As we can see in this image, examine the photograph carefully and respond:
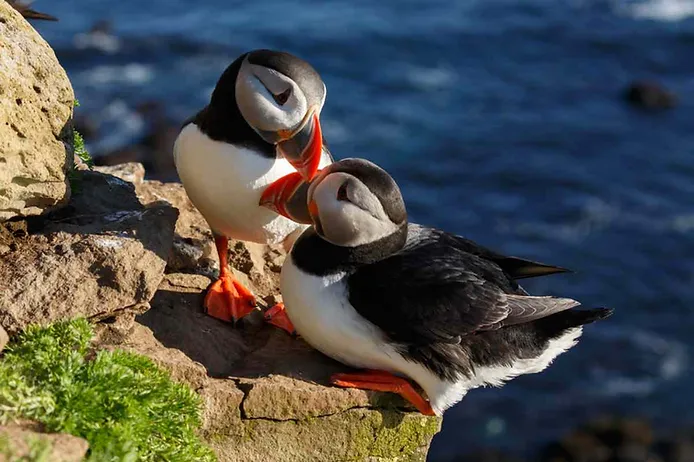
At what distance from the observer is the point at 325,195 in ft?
17.8

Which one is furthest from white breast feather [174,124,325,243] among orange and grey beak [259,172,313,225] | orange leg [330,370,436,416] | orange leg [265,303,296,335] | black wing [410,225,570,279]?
orange leg [330,370,436,416]

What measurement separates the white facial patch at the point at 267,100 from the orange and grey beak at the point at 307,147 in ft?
0.21

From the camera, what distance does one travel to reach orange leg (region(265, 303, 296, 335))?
627 cm

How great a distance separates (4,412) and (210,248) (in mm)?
2922

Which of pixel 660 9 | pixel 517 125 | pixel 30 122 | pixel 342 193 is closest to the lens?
pixel 342 193

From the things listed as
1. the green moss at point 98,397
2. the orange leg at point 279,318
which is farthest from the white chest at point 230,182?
the green moss at point 98,397

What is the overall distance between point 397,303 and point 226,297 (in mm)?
1387

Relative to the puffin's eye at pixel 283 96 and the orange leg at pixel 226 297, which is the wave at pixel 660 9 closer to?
the orange leg at pixel 226 297

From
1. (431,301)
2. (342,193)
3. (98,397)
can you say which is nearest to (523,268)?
(431,301)

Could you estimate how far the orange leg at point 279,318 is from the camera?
6.27 m

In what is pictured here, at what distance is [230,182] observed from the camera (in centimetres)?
601

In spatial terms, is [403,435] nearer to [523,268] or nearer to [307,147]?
[523,268]

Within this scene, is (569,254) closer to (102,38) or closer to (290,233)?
Answer: (290,233)

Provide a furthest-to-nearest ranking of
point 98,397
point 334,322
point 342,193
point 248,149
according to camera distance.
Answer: point 248,149, point 334,322, point 342,193, point 98,397
